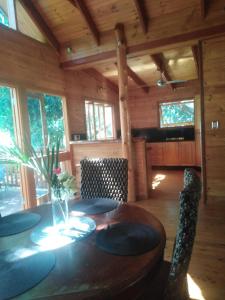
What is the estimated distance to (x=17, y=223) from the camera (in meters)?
1.55

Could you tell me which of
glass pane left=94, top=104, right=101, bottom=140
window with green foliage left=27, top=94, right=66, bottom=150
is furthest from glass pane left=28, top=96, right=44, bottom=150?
glass pane left=94, top=104, right=101, bottom=140

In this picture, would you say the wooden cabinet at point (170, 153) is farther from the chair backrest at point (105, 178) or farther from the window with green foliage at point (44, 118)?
the chair backrest at point (105, 178)

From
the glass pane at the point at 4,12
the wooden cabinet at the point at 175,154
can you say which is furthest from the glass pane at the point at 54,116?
the wooden cabinet at the point at 175,154

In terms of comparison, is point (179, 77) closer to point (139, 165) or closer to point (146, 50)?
point (146, 50)

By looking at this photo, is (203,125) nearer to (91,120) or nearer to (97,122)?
(91,120)

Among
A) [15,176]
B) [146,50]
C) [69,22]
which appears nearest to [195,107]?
[146,50]

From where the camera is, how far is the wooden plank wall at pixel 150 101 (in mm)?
7173

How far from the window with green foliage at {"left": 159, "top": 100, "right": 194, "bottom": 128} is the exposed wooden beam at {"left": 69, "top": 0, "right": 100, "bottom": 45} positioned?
12.6 ft

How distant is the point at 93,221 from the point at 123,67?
3179 millimetres

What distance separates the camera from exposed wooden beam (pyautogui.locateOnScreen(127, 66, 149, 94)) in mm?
6325

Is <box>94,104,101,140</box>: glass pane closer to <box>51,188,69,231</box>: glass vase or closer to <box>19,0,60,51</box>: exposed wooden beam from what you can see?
<box>19,0,60,51</box>: exposed wooden beam

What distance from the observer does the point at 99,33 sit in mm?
4270

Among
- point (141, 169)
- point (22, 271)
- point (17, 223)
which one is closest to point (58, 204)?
point (17, 223)

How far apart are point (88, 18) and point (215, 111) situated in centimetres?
268
